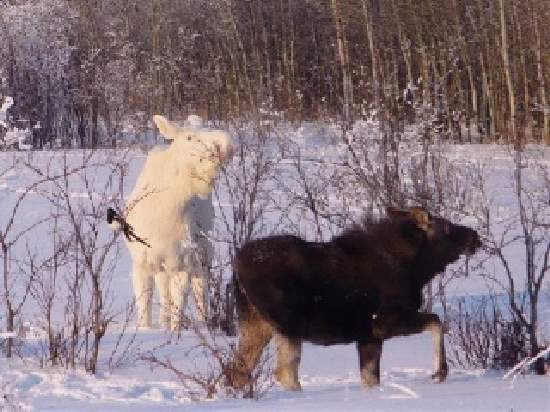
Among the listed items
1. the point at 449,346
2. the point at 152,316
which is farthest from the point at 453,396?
the point at 152,316

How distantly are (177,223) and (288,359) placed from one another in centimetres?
304

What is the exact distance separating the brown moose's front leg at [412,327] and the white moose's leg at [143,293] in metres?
3.12

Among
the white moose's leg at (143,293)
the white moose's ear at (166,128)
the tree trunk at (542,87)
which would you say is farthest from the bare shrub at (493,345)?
the tree trunk at (542,87)

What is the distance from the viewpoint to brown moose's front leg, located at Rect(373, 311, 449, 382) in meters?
6.90

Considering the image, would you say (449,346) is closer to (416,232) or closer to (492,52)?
(416,232)

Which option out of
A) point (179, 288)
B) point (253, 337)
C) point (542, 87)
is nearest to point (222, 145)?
point (179, 288)

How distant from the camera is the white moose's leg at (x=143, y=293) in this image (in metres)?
9.54

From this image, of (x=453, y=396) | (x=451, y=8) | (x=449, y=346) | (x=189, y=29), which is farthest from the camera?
(x=189, y=29)

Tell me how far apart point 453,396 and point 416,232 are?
4.80 feet

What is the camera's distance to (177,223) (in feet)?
31.3

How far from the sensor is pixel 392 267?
7090 mm

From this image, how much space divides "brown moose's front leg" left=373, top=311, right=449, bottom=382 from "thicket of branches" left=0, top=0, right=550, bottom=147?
19239mm

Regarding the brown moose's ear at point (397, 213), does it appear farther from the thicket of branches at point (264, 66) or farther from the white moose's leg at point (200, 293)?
the thicket of branches at point (264, 66)

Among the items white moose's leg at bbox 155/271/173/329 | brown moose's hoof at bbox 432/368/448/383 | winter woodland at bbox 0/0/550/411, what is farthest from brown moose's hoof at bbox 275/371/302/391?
white moose's leg at bbox 155/271/173/329
